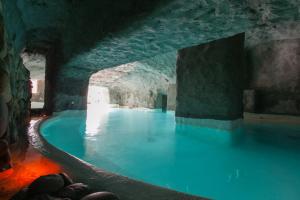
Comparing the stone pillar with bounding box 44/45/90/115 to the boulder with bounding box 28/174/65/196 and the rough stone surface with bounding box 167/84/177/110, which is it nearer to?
the rough stone surface with bounding box 167/84/177/110

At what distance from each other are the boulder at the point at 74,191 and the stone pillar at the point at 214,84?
481 centimetres

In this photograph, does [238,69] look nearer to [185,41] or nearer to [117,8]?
[185,41]

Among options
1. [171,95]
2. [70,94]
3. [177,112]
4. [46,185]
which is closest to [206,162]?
[46,185]

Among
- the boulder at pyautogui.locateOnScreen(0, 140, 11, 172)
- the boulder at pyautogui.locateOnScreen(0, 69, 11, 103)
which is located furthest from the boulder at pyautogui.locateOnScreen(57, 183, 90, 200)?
the boulder at pyautogui.locateOnScreen(0, 69, 11, 103)

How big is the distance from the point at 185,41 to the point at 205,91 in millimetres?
2342

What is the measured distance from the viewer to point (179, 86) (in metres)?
6.50

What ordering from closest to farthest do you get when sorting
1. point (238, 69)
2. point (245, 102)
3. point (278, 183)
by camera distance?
point (278, 183)
point (238, 69)
point (245, 102)

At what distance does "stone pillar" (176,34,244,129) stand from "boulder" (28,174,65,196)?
4863 mm

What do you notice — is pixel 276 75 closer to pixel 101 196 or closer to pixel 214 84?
pixel 214 84

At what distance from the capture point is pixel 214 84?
18.8ft

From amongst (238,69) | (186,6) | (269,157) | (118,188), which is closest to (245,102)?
(238,69)

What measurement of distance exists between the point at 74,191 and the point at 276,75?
32.5 ft

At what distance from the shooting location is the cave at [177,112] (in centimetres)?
187

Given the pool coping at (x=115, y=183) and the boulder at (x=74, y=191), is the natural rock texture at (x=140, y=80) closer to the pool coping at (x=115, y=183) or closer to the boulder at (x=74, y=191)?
the pool coping at (x=115, y=183)
